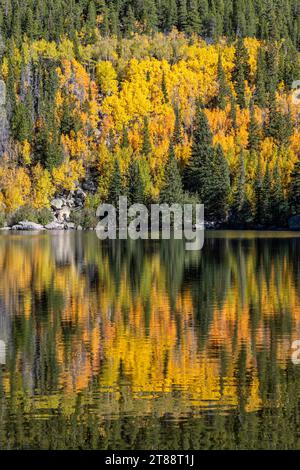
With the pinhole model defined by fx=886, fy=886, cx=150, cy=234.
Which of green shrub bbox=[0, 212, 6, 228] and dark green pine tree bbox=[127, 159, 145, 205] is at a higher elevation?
dark green pine tree bbox=[127, 159, 145, 205]

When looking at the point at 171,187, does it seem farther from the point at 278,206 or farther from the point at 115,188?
the point at 278,206

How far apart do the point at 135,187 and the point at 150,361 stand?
15348cm

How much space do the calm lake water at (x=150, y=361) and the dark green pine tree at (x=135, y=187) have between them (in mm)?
117670

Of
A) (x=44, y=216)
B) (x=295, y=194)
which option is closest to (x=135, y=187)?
(x=44, y=216)

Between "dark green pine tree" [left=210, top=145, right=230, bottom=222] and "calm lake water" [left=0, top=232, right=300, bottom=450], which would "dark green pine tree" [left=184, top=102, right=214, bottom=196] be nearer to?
"dark green pine tree" [left=210, top=145, right=230, bottom=222]

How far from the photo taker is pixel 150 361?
34.5 metres

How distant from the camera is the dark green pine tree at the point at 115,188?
188 metres

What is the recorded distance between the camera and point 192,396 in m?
29.1

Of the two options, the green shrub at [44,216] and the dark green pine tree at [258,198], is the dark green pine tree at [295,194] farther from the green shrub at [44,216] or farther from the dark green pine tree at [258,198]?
the green shrub at [44,216]

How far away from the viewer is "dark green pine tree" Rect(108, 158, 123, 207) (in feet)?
616

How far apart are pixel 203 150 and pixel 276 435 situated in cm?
17615

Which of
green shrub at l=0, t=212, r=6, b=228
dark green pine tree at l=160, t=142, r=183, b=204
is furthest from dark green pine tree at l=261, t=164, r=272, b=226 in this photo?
green shrub at l=0, t=212, r=6, b=228

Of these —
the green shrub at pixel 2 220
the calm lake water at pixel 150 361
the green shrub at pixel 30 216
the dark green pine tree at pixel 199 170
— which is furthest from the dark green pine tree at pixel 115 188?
the calm lake water at pixel 150 361

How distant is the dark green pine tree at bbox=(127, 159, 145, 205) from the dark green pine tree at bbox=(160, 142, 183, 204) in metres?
4.96
